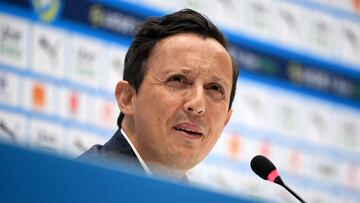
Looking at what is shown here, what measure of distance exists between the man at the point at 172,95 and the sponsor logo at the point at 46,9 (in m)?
1.95

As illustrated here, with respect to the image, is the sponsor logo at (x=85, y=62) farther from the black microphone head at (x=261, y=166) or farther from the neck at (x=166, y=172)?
the black microphone head at (x=261, y=166)

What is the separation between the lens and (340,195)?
652 cm

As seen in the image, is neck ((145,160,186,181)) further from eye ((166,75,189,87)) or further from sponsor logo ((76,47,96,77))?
sponsor logo ((76,47,96,77))

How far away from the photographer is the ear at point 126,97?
3.42 meters

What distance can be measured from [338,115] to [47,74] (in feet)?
6.67

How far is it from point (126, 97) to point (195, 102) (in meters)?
0.25

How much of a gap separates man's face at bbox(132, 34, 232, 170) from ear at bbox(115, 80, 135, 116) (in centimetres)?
3

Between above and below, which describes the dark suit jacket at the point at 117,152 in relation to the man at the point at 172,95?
below

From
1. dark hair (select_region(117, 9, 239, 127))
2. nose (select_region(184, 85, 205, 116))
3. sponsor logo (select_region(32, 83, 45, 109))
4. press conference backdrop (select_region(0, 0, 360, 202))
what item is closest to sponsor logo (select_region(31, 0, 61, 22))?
press conference backdrop (select_region(0, 0, 360, 202))

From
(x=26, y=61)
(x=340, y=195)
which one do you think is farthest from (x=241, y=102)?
(x=26, y=61)

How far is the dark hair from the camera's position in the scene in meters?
3.41

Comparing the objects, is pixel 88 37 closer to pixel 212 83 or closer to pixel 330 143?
pixel 330 143

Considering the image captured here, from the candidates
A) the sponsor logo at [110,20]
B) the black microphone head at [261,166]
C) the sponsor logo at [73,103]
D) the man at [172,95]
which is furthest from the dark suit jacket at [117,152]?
the sponsor logo at [110,20]

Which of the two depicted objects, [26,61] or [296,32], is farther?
[296,32]
